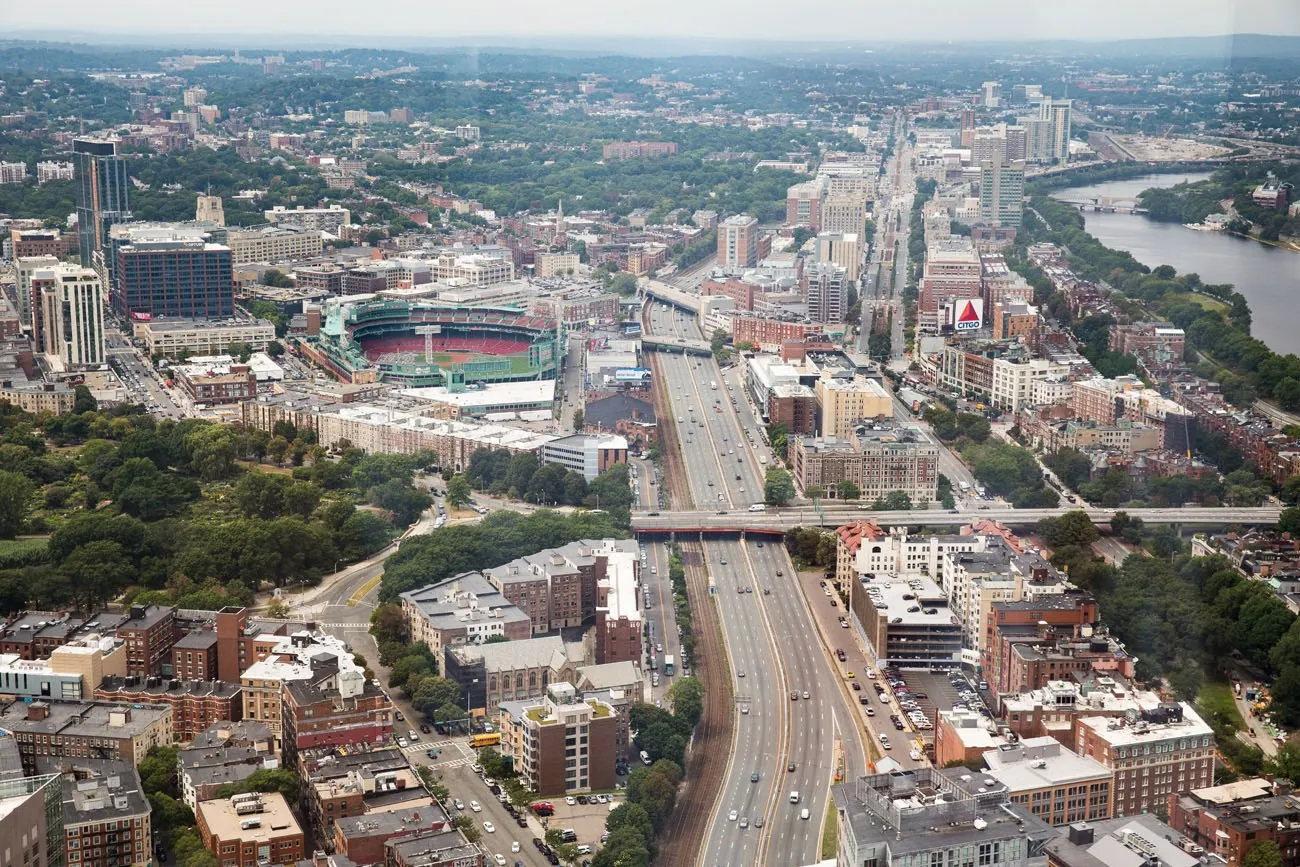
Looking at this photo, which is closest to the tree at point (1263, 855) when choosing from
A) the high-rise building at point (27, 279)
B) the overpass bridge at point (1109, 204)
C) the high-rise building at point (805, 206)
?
the high-rise building at point (27, 279)

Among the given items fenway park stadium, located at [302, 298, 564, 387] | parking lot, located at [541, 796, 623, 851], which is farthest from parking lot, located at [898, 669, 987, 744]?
fenway park stadium, located at [302, 298, 564, 387]

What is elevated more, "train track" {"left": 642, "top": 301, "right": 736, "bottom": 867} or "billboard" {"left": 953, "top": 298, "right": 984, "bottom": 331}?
"billboard" {"left": 953, "top": 298, "right": 984, "bottom": 331}

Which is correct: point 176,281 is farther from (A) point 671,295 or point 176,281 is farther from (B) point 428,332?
(A) point 671,295

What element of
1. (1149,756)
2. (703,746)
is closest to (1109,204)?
(703,746)

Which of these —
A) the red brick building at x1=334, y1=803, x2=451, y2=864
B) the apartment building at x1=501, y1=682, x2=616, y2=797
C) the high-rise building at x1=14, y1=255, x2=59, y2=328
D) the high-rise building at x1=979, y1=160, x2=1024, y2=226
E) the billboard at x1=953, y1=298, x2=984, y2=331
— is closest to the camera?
the red brick building at x1=334, y1=803, x2=451, y2=864

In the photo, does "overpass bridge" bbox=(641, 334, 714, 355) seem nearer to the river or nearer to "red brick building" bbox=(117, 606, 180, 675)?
the river

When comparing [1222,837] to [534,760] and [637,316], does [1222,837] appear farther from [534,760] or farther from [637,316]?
[637,316]

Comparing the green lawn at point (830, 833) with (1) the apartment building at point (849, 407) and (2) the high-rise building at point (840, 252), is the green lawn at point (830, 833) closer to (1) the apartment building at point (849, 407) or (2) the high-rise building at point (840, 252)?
(1) the apartment building at point (849, 407)
